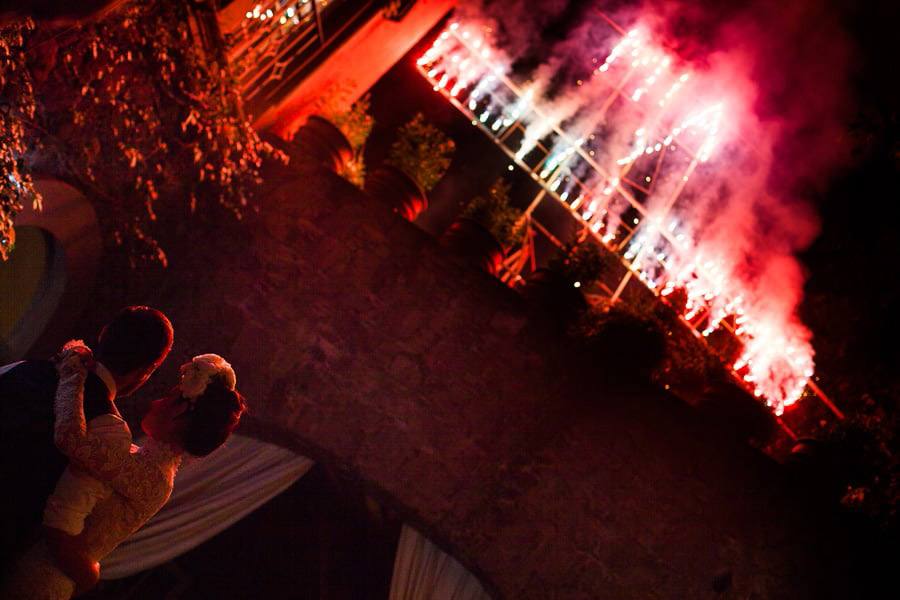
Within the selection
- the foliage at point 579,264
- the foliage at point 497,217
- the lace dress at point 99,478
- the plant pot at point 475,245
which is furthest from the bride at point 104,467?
the foliage at point 497,217

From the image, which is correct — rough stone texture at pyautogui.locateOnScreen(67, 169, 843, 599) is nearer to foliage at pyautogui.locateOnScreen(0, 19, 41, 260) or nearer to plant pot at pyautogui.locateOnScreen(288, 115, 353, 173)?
plant pot at pyautogui.locateOnScreen(288, 115, 353, 173)

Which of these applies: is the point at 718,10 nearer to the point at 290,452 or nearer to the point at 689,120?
the point at 689,120

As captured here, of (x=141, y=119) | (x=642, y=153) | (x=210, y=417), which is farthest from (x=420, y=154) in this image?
(x=210, y=417)

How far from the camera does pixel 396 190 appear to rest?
663cm

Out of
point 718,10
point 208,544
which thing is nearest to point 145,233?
point 208,544

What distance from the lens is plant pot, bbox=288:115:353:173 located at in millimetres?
6500

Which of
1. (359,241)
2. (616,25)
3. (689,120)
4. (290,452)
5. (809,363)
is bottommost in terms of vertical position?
(290,452)

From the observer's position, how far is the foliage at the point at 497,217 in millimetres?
7328

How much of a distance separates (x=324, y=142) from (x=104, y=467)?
4.99m

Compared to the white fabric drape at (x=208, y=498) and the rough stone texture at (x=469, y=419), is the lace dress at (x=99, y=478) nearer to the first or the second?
the white fabric drape at (x=208, y=498)

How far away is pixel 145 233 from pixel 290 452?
2573 mm

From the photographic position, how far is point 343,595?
6574 mm

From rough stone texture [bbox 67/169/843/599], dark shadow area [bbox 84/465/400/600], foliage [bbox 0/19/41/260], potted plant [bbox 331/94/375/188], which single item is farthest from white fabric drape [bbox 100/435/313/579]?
potted plant [bbox 331/94/375/188]

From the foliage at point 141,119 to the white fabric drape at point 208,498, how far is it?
78.3 inches
